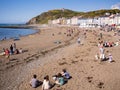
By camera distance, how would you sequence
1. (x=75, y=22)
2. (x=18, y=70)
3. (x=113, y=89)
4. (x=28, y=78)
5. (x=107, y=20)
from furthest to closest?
(x=75, y=22) → (x=107, y=20) → (x=18, y=70) → (x=28, y=78) → (x=113, y=89)

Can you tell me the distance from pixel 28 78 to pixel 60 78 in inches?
114

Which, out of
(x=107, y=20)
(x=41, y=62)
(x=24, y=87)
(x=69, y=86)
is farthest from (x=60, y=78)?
(x=107, y=20)

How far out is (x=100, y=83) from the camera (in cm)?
1275

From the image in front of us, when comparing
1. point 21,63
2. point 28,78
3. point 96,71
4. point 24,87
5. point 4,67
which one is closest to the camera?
point 24,87

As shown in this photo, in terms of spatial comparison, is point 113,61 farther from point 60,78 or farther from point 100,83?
point 60,78

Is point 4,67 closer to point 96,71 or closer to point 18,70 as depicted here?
point 18,70

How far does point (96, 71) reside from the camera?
1540 cm

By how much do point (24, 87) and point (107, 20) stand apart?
8692 cm

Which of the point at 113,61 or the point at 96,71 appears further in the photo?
the point at 113,61

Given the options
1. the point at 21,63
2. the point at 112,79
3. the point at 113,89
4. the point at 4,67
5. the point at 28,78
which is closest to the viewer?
the point at 113,89

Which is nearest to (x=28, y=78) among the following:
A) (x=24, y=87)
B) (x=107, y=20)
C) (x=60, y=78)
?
(x=24, y=87)

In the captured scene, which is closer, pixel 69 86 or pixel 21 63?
pixel 69 86

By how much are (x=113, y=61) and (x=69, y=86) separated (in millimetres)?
7502

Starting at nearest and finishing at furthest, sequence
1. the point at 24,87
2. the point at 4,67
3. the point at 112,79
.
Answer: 1. the point at 24,87
2. the point at 112,79
3. the point at 4,67
